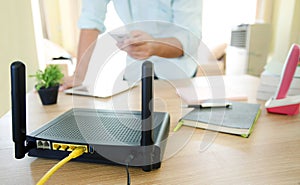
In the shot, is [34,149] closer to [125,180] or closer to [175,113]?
[125,180]

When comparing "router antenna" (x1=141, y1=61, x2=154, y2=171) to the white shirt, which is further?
the white shirt

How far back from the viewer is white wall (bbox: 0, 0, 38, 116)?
41.4 inches

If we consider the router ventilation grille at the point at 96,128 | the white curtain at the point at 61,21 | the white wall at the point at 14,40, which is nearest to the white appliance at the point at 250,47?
the white curtain at the point at 61,21

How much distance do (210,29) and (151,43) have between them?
2650mm

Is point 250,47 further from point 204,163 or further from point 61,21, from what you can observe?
point 204,163

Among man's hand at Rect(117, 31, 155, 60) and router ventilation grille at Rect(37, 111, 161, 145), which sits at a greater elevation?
man's hand at Rect(117, 31, 155, 60)

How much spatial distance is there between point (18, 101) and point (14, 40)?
3.32ft

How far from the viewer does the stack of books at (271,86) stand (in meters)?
0.76

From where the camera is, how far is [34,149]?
417 mm

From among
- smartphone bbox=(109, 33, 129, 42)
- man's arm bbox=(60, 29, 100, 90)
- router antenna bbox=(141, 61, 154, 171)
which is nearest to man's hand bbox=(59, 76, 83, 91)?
man's arm bbox=(60, 29, 100, 90)

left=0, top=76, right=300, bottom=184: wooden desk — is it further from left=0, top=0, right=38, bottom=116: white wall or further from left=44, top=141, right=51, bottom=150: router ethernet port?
left=0, top=0, right=38, bottom=116: white wall

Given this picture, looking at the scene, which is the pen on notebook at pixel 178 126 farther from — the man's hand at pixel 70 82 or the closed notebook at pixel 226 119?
the man's hand at pixel 70 82

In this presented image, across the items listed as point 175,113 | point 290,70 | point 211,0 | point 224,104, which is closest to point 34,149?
point 175,113

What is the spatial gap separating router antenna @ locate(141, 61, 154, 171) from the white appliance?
268 cm
